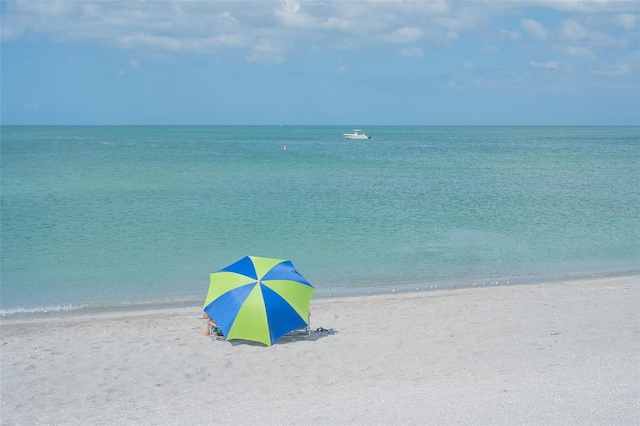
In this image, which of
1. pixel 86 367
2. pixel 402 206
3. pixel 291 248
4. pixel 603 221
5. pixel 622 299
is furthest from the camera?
pixel 402 206

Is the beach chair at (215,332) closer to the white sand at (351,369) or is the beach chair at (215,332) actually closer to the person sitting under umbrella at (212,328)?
the person sitting under umbrella at (212,328)

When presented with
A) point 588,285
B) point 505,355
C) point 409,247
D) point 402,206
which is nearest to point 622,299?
point 588,285

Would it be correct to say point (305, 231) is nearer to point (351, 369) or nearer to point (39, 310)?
point (39, 310)

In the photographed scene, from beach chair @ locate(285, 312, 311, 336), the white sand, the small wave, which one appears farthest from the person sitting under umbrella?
the small wave

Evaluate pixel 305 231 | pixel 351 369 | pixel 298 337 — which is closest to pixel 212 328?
pixel 298 337

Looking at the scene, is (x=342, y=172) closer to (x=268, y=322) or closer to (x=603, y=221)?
(x=603, y=221)

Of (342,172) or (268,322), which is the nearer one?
(268,322)

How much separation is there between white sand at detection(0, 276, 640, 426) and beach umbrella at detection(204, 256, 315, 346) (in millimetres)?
337

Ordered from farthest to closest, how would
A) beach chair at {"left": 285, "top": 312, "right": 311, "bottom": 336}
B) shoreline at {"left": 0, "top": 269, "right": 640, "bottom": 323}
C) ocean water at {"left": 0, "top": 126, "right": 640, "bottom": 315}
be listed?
ocean water at {"left": 0, "top": 126, "right": 640, "bottom": 315}
shoreline at {"left": 0, "top": 269, "right": 640, "bottom": 323}
beach chair at {"left": 285, "top": 312, "right": 311, "bottom": 336}

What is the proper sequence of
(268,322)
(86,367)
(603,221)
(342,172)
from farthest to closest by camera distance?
(342,172)
(603,221)
(268,322)
(86,367)

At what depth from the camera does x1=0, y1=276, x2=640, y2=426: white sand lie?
887cm

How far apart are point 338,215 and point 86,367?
18.5 m

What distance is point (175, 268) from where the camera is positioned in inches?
777

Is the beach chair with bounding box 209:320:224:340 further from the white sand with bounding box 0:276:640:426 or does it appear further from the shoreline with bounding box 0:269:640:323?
the shoreline with bounding box 0:269:640:323
